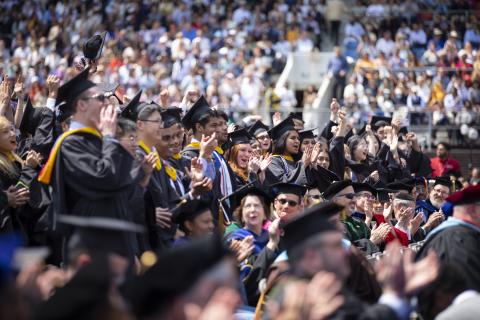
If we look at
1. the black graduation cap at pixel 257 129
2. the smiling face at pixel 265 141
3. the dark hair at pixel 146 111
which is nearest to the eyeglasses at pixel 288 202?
the dark hair at pixel 146 111

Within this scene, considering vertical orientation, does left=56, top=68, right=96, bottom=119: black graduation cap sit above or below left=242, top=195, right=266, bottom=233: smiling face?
above

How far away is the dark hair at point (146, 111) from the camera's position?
370 inches

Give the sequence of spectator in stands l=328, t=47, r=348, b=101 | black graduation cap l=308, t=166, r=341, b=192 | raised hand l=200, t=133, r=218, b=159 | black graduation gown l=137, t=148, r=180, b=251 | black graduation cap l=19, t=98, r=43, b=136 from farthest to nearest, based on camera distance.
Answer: spectator in stands l=328, t=47, r=348, b=101
black graduation cap l=308, t=166, r=341, b=192
black graduation cap l=19, t=98, r=43, b=136
raised hand l=200, t=133, r=218, b=159
black graduation gown l=137, t=148, r=180, b=251

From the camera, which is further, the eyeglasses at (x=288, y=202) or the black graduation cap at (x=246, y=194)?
the eyeglasses at (x=288, y=202)

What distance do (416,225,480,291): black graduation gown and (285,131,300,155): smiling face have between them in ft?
15.2

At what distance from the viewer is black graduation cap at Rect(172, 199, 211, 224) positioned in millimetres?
8656

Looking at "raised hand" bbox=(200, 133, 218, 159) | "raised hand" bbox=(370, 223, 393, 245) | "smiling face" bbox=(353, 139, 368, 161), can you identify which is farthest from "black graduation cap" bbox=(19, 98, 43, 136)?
"smiling face" bbox=(353, 139, 368, 161)

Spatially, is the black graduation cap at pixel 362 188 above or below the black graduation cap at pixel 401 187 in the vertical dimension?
above

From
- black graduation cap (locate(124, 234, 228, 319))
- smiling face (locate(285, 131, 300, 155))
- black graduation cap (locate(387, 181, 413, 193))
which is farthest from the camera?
black graduation cap (locate(387, 181, 413, 193))

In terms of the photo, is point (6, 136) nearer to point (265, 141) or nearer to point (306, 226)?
point (306, 226)

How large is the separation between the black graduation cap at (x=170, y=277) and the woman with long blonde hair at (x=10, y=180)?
12.2 feet

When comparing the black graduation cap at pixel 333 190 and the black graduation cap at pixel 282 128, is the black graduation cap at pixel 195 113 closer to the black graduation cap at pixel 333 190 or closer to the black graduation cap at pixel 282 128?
the black graduation cap at pixel 333 190

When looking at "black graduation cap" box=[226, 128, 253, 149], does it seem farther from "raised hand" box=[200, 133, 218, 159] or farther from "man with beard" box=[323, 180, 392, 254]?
A: "raised hand" box=[200, 133, 218, 159]

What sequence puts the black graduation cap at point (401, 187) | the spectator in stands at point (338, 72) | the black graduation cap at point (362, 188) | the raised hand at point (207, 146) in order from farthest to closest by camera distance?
the spectator in stands at point (338, 72), the black graduation cap at point (401, 187), the black graduation cap at point (362, 188), the raised hand at point (207, 146)
